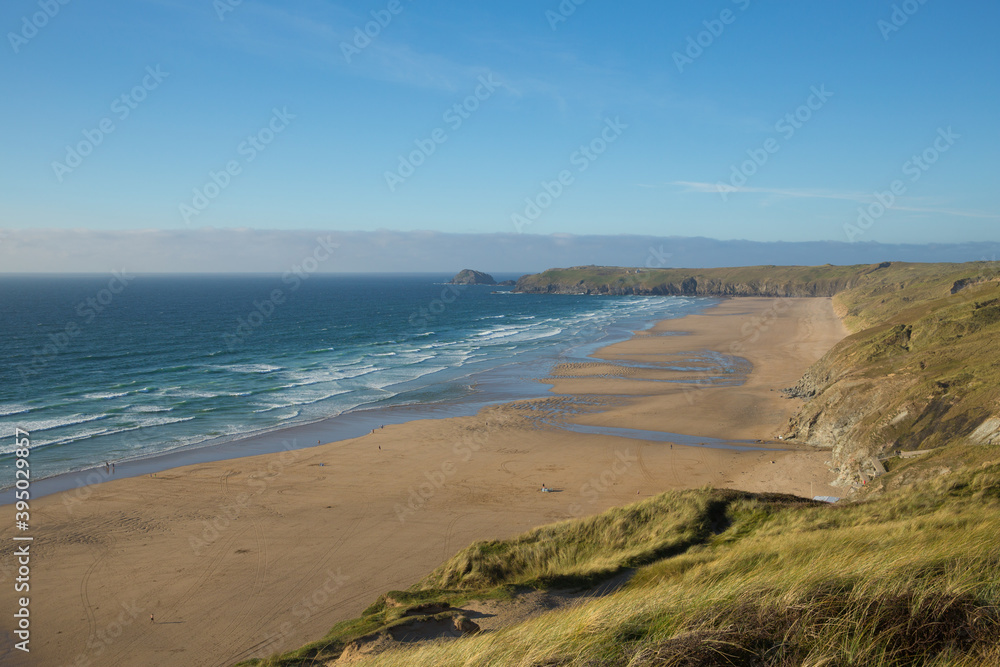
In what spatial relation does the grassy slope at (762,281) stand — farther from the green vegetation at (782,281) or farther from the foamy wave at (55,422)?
the foamy wave at (55,422)

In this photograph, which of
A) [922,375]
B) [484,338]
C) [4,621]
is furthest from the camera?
[484,338]

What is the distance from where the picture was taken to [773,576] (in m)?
6.35

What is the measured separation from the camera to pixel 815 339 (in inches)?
2566

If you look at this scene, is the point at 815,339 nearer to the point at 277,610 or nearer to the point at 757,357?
the point at 757,357

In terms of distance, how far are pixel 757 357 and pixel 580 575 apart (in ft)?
167

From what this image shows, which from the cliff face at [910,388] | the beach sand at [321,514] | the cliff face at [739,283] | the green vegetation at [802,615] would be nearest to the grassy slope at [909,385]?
the cliff face at [910,388]

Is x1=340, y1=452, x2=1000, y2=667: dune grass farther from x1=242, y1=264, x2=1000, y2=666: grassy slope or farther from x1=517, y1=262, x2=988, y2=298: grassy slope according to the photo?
x1=517, y1=262, x2=988, y2=298: grassy slope

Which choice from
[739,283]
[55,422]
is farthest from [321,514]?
[739,283]

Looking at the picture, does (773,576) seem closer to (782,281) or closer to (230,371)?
(230,371)

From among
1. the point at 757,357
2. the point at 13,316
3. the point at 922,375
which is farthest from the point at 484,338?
the point at 13,316

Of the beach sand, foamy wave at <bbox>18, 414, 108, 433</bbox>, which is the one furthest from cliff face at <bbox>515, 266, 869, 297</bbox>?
foamy wave at <bbox>18, 414, 108, 433</bbox>

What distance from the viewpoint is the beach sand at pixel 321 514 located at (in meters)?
15.1

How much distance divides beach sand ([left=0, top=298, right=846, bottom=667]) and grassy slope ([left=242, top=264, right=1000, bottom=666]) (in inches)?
168

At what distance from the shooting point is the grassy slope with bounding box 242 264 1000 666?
483 centimetres
